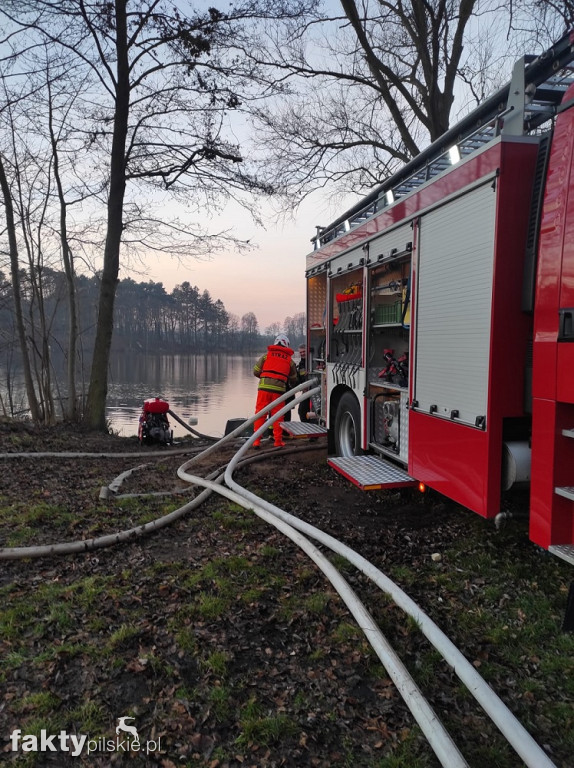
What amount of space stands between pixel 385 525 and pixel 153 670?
106 inches

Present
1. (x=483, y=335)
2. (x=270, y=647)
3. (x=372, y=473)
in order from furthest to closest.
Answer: (x=372, y=473)
(x=483, y=335)
(x=270, y=647)

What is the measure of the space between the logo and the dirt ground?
0.04 m

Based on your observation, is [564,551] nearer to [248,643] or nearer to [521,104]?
[248,643]

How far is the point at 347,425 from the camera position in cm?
646

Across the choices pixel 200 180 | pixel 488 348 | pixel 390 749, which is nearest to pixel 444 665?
pixel 390 749

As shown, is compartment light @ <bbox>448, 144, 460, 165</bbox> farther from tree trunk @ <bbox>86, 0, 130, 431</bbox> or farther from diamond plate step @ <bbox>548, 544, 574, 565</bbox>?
tree trunk @ <bbox>86, 0, 130, 431</bbox>

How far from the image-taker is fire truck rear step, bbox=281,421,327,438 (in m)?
7.20

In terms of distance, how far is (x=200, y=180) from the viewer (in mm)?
11742

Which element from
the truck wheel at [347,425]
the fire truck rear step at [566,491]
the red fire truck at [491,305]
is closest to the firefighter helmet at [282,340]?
the truck wheel at [347,425]

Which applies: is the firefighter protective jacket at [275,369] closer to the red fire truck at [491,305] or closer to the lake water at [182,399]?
the red fire truck at [491,305]

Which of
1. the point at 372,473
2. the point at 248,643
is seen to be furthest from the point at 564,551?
the point at 372,473

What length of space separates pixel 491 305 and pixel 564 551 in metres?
1.54

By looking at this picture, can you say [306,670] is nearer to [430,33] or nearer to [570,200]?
[570,200]

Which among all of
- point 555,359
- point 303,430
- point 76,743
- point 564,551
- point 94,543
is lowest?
point 76,743
